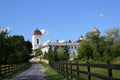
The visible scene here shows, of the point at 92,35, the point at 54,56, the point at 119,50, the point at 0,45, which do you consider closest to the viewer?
the point at 0,45

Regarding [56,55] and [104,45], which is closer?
[56,55]

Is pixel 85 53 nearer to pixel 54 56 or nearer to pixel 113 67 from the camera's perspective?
pixel 54 56

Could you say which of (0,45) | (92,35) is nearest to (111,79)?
(0,45)

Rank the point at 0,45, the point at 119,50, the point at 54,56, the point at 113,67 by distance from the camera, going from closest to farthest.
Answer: the point at 113,67 → the point at 0,45 → the point at 54,56 → the point at 119,50

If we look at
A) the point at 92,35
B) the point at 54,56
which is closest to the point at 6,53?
the point at 54,56

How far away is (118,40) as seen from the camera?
359ft

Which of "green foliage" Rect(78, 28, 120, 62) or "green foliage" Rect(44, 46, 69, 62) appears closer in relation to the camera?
"green foliage" Rect(44, 46, 69, 62)

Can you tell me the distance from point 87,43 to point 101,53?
1149 cm

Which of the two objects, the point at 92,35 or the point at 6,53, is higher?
the point at 92,35

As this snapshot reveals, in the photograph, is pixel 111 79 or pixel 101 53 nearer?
pixel 111 79

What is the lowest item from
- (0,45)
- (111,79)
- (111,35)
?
(111,79)

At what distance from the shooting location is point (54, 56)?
318 feet

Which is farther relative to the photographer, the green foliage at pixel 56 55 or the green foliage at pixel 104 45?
the green foliage at pixel 104 45

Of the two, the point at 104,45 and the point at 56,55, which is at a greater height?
the point at 104,45
